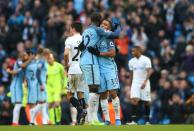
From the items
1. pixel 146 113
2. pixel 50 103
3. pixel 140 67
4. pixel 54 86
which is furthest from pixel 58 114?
pixel 146 113

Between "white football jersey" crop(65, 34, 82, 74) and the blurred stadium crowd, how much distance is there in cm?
817

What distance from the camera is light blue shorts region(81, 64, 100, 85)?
21.5 metres

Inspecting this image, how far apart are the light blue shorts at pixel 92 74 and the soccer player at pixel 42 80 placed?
5.75 metres

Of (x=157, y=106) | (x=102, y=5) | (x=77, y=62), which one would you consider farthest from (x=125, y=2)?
(x=77, y=62)

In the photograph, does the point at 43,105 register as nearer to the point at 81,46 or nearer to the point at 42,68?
the point at 42,68

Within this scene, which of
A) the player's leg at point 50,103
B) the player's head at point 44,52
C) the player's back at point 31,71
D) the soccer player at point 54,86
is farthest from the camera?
the player's leg at point 50,103

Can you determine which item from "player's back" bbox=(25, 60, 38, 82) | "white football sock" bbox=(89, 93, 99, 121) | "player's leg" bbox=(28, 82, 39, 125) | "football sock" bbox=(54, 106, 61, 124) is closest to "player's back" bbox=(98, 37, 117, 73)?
"white football sock" bbox=(89, 93, 99, 121)

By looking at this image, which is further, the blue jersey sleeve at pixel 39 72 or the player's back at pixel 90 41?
the blue jersey sleeve at pixel 39 72

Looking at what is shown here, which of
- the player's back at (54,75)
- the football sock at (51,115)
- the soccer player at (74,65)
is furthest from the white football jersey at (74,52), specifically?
the football sock at (51,115)

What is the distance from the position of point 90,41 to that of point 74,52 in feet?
4.83

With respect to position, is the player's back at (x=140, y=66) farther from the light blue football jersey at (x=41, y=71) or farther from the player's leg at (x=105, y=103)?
the player's leg at (x=105, y=103)

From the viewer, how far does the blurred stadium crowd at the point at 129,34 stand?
104 ft

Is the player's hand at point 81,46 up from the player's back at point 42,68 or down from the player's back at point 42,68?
down

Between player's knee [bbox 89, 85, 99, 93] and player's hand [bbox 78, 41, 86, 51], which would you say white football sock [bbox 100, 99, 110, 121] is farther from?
player's hand [bbox 78, 41, 86, 51]
